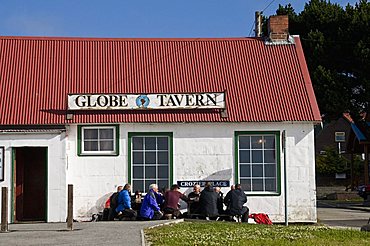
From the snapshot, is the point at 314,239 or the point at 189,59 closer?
the point at 314,239

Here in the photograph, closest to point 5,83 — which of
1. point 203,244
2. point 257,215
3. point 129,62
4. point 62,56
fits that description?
point 62,56

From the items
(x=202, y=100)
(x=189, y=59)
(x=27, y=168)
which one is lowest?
(x=27, y=168)

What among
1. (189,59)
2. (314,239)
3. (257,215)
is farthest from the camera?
(189,59)

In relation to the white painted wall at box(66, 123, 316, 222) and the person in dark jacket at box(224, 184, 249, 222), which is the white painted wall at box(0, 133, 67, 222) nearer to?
the white painted wall at box(66, 123, 316, 222)

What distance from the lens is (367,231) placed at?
61.7 feet

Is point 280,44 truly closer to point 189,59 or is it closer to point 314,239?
point 189,59

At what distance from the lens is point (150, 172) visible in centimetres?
2472

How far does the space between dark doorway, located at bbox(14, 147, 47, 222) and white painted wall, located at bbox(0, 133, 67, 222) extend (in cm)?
65

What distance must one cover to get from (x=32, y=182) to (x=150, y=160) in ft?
12.5

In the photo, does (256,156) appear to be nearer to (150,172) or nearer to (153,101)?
(150,172)

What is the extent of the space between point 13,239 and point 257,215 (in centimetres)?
939

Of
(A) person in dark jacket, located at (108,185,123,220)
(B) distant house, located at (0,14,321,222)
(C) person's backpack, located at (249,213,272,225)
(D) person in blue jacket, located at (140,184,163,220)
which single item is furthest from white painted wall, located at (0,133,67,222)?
(C) person's backpack, located at (249,213,272,225)

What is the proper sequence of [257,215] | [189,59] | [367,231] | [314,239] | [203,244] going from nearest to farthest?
[203,244]
[314,239]
[367,231]
[257,215]
[189,59]

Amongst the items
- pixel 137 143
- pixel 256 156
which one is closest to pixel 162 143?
pixel 137 143
